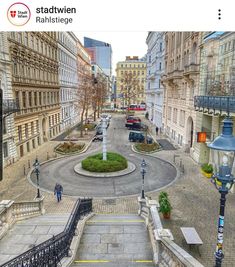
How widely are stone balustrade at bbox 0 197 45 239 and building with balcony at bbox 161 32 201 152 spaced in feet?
61.7

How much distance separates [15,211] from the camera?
1186 centimetres

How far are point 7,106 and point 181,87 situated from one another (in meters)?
21.0

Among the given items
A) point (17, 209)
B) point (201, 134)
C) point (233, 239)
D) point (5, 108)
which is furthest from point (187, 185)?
point (5, 108)

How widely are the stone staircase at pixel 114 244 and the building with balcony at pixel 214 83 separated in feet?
32.9

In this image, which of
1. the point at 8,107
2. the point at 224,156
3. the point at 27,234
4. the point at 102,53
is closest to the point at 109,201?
the point at 27,234

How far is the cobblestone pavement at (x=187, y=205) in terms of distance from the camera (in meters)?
11.1

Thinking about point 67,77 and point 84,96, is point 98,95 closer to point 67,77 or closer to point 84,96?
point 67,77

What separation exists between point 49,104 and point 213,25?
112 ft

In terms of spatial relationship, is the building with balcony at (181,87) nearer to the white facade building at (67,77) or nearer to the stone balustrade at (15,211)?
the white facade building at (67,77)

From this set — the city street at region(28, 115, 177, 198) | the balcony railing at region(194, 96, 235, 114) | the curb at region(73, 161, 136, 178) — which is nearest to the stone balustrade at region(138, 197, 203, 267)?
the city street at region(28, 115, 177, 198)

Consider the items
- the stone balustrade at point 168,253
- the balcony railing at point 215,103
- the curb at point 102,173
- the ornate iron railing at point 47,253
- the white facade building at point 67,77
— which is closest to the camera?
the ornate iron railing at point 47,253

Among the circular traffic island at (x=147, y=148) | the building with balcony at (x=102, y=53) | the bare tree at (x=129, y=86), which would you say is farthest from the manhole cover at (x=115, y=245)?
the building with balcony at (x=102, y=53)

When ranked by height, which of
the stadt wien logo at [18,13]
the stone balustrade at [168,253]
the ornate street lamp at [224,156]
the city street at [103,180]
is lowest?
the city street at [103,180]

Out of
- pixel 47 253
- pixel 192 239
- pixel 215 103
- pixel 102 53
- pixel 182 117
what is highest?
pixel 102 53
